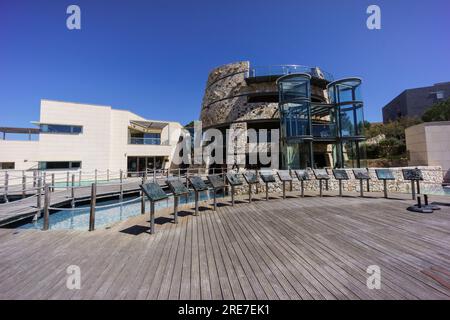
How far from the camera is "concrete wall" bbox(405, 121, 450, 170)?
41.1ft

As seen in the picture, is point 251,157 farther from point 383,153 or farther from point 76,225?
point 383,153

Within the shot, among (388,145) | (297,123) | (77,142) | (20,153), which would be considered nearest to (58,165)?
(77,142)

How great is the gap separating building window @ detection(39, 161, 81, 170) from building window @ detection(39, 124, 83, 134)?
2.56 m

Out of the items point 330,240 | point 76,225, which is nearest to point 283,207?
point 330,240

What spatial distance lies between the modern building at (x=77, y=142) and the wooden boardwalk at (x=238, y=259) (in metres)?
15.2

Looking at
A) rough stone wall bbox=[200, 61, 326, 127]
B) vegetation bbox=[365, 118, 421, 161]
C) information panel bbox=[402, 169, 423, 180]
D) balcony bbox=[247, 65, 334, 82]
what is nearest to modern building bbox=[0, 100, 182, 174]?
rough stone wall bbox=[200, 61, 326, 127]

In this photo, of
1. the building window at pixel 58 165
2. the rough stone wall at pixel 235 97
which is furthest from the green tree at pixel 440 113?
the building window at pixel 58 165

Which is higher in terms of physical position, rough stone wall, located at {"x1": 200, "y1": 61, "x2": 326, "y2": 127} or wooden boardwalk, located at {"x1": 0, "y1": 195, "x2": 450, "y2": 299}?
rough stone wall, located at {"x1": 200, "y1": 61, "x2": 326, "y2": 127}

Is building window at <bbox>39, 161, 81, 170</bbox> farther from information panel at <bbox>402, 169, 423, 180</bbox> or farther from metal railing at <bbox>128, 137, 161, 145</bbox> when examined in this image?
information panel at <bbox>402, 169, 423, 180</bbox>

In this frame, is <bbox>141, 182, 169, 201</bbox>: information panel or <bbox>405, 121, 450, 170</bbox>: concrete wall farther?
<bbox>405, 121, 450, 170</bbox>: concrete wall

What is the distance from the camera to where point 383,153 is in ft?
72.1

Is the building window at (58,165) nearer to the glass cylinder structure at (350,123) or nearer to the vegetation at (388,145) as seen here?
the glass cylinder structure at (350,123)

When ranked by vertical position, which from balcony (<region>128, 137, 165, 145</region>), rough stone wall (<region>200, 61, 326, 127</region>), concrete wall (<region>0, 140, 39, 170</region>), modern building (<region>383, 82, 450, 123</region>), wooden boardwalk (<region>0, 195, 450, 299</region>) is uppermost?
modern building (<region>383, 82, 450, 123</region>)
